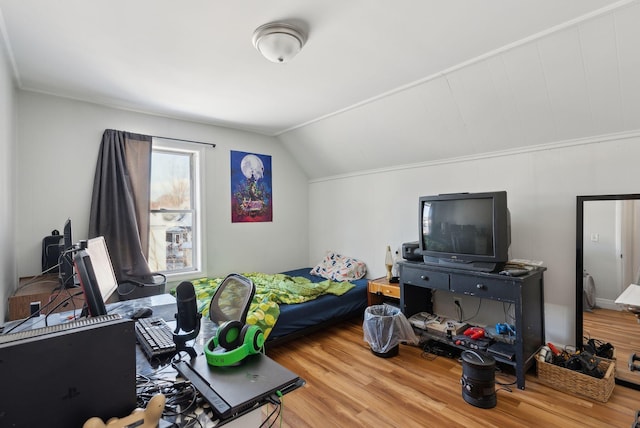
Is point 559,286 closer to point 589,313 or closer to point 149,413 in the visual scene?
point 589,313

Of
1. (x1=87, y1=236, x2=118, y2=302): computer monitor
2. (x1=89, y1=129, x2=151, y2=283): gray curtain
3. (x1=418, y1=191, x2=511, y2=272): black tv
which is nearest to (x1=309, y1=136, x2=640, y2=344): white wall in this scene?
(x1=418, y1=191, x2=511, y2=272): black tv

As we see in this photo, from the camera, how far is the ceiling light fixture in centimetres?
190

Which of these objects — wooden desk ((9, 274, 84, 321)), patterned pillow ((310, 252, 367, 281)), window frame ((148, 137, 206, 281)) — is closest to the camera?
wooden desk ((9, 274, 84, 321))

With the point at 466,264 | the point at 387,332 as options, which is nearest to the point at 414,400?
the point at 387,332

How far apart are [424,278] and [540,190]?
1.25 metres

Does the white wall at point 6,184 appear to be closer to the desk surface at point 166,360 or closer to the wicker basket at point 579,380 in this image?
the desk surface at point 166,360

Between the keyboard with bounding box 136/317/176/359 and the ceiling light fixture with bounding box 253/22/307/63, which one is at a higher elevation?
the ceiling light fixture with bounding box 253/22/307/63

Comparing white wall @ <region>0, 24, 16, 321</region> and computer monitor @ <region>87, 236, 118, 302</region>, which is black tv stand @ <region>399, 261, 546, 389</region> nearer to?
computer monitor @ <region>87, 236, 118, 302</region>

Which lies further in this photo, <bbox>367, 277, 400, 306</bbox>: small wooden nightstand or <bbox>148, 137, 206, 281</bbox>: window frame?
<bbox>148, 137, 206, 281</bbox>: window frame

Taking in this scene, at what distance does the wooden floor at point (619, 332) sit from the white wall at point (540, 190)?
0.14 metres

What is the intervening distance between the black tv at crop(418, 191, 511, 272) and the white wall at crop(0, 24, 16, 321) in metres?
3.17

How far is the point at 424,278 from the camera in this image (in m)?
2.84

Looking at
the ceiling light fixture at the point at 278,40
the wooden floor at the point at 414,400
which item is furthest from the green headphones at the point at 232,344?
the ceiling light fixture at the point at 278,40

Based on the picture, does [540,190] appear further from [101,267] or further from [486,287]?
[101,267]
